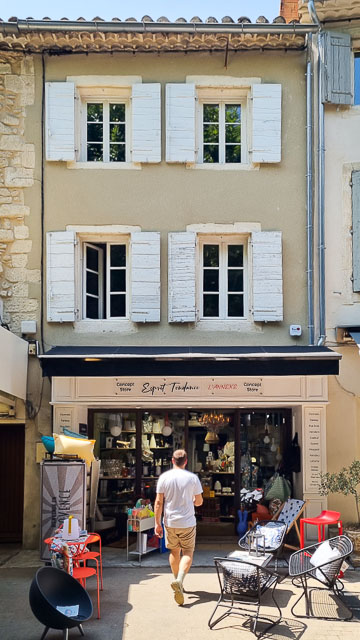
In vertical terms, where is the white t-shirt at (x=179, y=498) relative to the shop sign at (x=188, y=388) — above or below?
below

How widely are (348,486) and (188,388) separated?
9.03 feet

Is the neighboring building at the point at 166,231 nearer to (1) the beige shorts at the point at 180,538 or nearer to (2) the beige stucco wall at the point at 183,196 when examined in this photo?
(2) the beige stucco wall at the point at 183,196

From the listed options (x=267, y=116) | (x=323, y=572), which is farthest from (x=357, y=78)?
(x=323, y=572)

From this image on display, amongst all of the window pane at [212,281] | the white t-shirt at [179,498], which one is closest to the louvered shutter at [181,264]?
the window pane at [212,281]

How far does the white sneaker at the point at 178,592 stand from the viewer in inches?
286

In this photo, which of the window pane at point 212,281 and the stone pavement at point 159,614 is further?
the window pane at point 212,281

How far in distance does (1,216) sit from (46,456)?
385 cm

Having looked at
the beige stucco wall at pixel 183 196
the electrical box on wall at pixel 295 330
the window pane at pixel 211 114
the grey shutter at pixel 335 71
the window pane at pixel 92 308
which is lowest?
the electrical box on wall at pixel 295 330

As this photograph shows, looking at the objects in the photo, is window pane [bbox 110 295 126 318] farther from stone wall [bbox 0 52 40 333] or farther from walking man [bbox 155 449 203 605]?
walking man [bbox 155 449 203 605]

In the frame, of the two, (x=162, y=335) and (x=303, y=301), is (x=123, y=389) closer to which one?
(x=162, y=335)

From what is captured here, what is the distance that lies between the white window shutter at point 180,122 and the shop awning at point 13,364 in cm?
376

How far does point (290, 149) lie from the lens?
36.6ft

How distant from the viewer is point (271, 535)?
8.76 meters

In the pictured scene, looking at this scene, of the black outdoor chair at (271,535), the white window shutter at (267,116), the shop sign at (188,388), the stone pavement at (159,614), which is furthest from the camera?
the white window shutter at (267,116)
